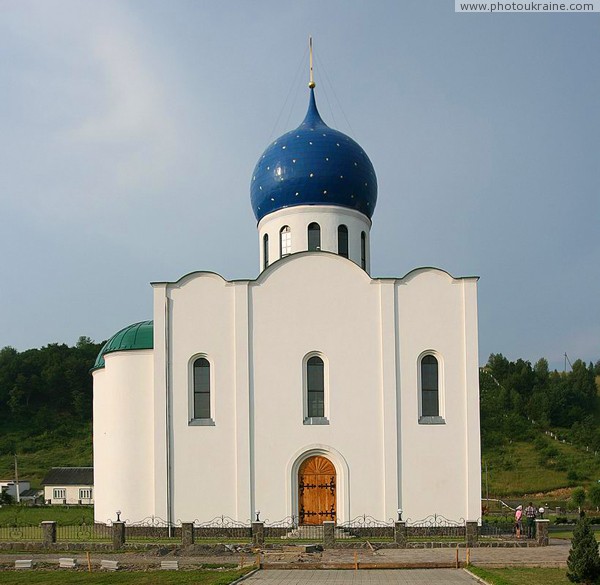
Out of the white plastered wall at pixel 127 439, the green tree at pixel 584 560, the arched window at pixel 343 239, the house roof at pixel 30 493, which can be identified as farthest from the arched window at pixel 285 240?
the house roof at pixel 30 493

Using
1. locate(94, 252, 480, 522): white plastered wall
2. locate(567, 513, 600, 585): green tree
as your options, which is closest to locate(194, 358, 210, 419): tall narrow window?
locate(94, 252, 480, 522): white plastered wall

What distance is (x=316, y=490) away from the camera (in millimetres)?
21609

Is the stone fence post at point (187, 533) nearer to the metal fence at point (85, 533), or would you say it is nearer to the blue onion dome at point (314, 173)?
the metal fence at point (85, 533)

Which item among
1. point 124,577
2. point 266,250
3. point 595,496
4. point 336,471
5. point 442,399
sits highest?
point 266,250

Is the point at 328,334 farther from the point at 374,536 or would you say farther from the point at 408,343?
→ the point at 374,536

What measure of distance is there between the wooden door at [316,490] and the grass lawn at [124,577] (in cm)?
609

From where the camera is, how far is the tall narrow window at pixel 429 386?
21.8 meters

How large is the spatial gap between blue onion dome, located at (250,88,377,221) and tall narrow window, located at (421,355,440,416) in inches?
250

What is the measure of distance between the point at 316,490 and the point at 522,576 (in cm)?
821

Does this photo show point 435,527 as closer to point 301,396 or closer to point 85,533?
point 301,396

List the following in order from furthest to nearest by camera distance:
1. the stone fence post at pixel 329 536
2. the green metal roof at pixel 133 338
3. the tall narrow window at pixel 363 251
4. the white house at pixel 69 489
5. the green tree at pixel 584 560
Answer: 1. the white house at pixel 69 489
2. the tall narrow window at pixel 363 251
3. the green metal roof at pixel 133 338
4. the stone fence post at pixel 329 536
5. the green tree at pixel 584 560

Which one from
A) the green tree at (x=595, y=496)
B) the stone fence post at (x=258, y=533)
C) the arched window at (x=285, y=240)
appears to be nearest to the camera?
the stone fence post at (x=258, y=533)

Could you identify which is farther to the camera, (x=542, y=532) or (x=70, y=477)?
(x=70, y=477)

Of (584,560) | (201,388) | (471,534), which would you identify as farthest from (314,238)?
(584,560)
